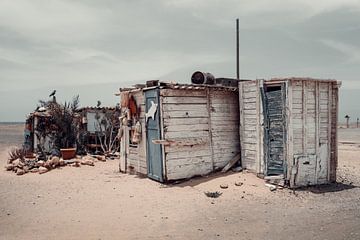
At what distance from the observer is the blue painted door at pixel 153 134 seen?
9.94 m

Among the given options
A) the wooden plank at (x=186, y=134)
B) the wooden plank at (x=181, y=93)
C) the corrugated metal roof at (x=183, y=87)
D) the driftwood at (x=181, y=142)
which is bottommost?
the driftwood at (x=181, y=142)

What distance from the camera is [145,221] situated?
266 inches

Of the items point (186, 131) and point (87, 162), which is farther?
point (87, 162)

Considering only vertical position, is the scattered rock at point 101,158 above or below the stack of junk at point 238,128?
below

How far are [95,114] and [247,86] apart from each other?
390 inches

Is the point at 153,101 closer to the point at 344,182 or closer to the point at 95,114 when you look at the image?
the point at 344,182

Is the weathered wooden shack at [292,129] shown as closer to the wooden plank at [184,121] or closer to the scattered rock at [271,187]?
the scattered rock at [271,187]

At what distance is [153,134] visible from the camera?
10.4 metres

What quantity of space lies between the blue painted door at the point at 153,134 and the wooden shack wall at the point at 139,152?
1.04 feet

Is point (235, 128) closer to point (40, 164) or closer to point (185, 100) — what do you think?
point (185, 100)

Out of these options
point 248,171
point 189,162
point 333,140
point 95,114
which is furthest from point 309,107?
point 95,114

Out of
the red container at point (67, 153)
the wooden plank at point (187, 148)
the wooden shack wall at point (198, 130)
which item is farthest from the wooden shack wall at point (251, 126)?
the red container at point (67, 153)

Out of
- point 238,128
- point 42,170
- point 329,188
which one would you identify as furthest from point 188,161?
point 42,170

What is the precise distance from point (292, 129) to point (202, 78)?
3.30 meters
